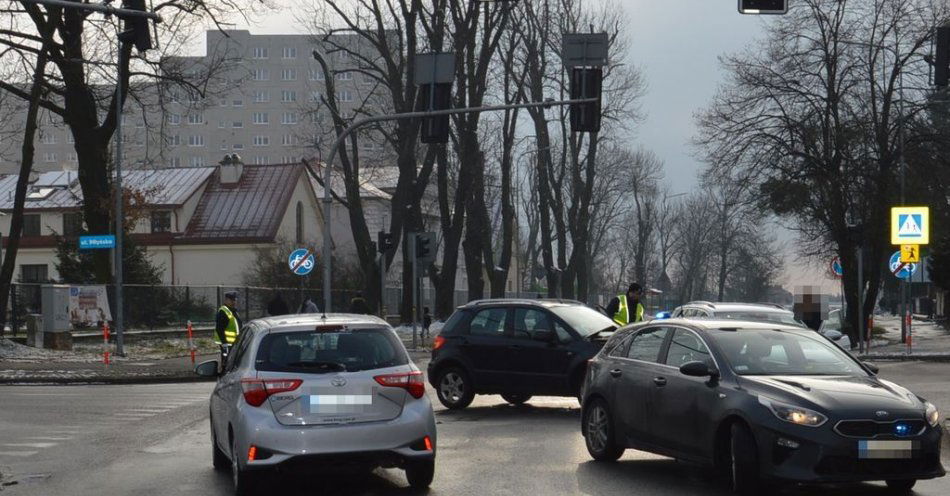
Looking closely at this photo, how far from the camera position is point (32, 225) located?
73812mm

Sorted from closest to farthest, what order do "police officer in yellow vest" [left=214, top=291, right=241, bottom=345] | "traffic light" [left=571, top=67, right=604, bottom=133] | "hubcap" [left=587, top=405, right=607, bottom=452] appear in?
"hubcap" [left=587, top=405, right=607, bottom=452] < "police officer in yellow vest" [left=214, top=291, right=241, bottom=345] < "traffic light" [left=571, top=67, right=604, bottom=133]

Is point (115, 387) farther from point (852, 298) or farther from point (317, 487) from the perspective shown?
point (852, 298)

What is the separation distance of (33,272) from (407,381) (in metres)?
67.6

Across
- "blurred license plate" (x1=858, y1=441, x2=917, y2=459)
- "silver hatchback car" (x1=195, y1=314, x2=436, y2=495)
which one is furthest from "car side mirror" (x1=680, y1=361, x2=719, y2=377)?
"silver hatchback car" (x1=195, y1=314, x2=436, y2=495)

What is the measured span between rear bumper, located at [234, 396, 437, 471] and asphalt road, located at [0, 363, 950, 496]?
0.69 metres

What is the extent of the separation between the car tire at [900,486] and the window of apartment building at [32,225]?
6936cm

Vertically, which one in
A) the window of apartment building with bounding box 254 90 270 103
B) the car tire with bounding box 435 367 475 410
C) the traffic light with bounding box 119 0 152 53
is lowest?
the car tire with bounding box 435 367 475 410

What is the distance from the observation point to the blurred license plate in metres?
9.45

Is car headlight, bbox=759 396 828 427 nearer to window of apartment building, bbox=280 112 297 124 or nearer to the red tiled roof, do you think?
the red tiled roof

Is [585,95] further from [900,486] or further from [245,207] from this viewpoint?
[245,207]

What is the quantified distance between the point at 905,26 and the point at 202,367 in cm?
3377

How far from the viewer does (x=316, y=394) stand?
10.1 meters

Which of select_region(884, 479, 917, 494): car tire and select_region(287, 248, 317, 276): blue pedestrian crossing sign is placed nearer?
select_region(884, 479, 917, 494): car tire

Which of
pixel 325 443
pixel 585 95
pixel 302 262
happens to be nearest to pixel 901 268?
pixel 585 95
